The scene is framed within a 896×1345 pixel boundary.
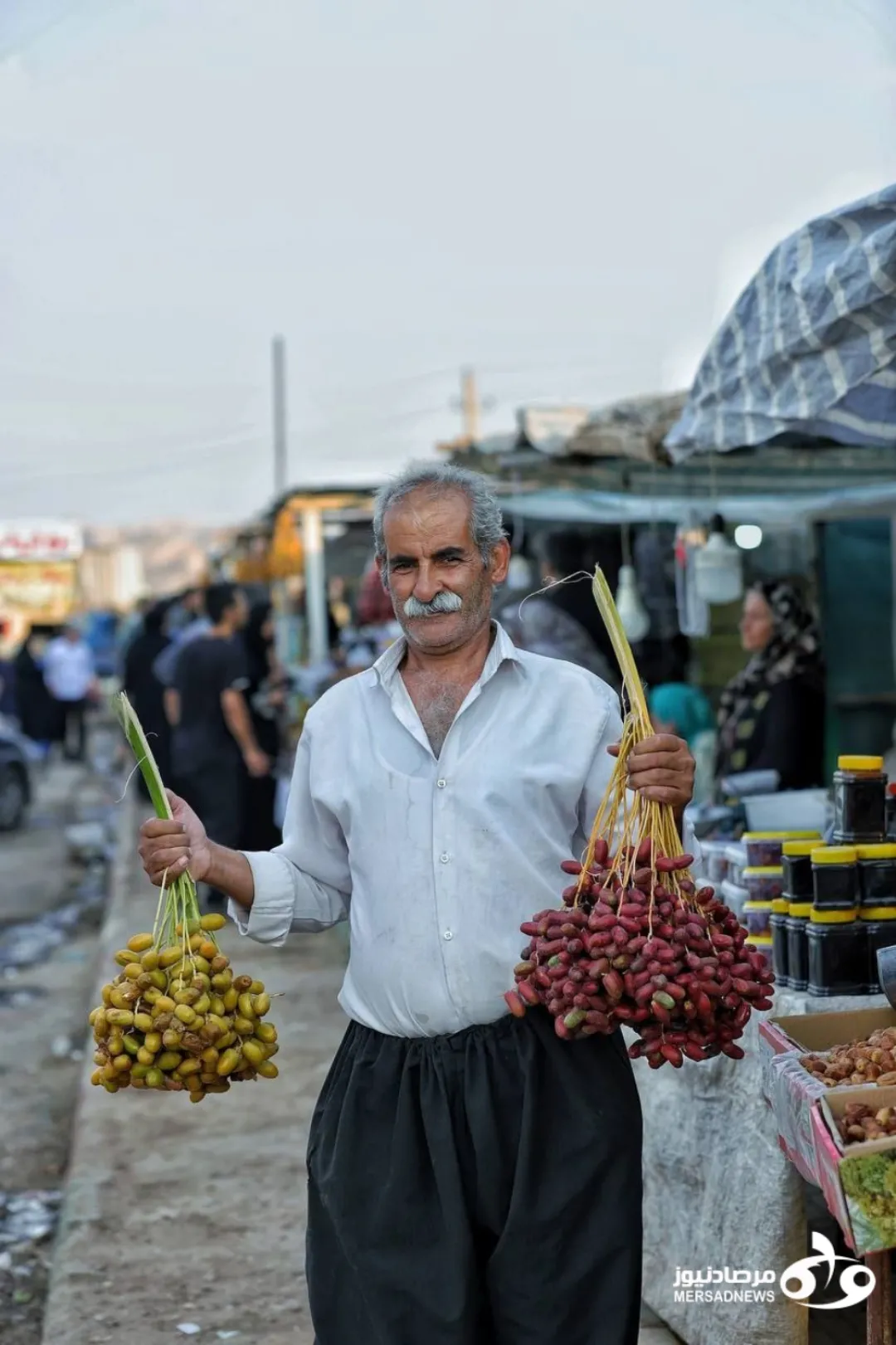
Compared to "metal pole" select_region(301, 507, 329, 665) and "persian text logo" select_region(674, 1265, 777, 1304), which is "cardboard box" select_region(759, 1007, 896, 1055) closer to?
"persian text logo" select_region(674, 1265, 777, 1304)

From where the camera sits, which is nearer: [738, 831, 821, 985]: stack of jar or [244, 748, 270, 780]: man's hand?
[738, 831, 821, 985]: stack of jar

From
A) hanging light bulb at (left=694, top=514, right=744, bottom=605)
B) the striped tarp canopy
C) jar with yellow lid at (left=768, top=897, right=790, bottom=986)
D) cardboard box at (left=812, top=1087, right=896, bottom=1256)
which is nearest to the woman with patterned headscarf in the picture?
hanging light bulb at (left=694, top=514, right=744, bottom=605)

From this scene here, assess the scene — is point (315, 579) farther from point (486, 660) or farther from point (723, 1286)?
point (486, 660)

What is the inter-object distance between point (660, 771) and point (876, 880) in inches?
46.9

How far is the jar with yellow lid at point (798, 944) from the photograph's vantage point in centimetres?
342

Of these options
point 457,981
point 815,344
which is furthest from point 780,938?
point 815,344

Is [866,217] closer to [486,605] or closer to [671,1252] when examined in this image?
[486,605]

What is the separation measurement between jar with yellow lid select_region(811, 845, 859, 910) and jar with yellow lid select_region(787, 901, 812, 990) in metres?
0.07

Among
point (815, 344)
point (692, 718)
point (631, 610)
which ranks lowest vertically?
point (692, 718)

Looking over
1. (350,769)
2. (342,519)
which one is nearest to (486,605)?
(350,769)

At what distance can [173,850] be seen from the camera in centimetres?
262

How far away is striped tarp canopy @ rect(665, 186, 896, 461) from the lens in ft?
11.3

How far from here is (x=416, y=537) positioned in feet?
8.58

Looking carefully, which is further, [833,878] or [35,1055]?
[35,1055]
